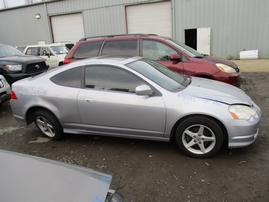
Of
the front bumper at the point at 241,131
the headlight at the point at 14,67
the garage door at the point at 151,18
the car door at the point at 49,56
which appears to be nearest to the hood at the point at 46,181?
the front bumper at the point at 241,131

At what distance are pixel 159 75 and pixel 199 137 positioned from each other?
1224 millimetres

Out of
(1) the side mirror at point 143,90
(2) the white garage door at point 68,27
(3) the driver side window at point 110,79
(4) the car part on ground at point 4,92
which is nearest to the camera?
(1) the side mirror at point 143,90

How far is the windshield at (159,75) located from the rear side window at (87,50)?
2.23m

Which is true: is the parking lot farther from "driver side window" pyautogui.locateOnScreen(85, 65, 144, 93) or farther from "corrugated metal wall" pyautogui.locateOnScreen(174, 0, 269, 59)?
"corrugated metal wall" pyautogui.locateOnScreen(174, 0, 269, 59)

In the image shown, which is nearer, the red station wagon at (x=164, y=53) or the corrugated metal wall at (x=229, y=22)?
the red station wagon at (x=164, y=53)

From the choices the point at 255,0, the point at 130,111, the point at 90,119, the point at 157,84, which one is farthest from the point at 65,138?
the point at 255,0

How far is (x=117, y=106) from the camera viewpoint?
341 cm

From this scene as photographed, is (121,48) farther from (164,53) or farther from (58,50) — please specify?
(58,50)

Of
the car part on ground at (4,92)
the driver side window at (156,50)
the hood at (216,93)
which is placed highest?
the driver side window at (156,50)

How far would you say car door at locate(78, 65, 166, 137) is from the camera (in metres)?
3.29

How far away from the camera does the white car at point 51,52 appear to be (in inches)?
447

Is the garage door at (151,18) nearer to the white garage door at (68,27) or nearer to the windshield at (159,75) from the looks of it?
the white garage door at (68,27)

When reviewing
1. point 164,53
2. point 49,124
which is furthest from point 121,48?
point 49,124

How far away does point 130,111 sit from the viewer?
3363 millimetres
